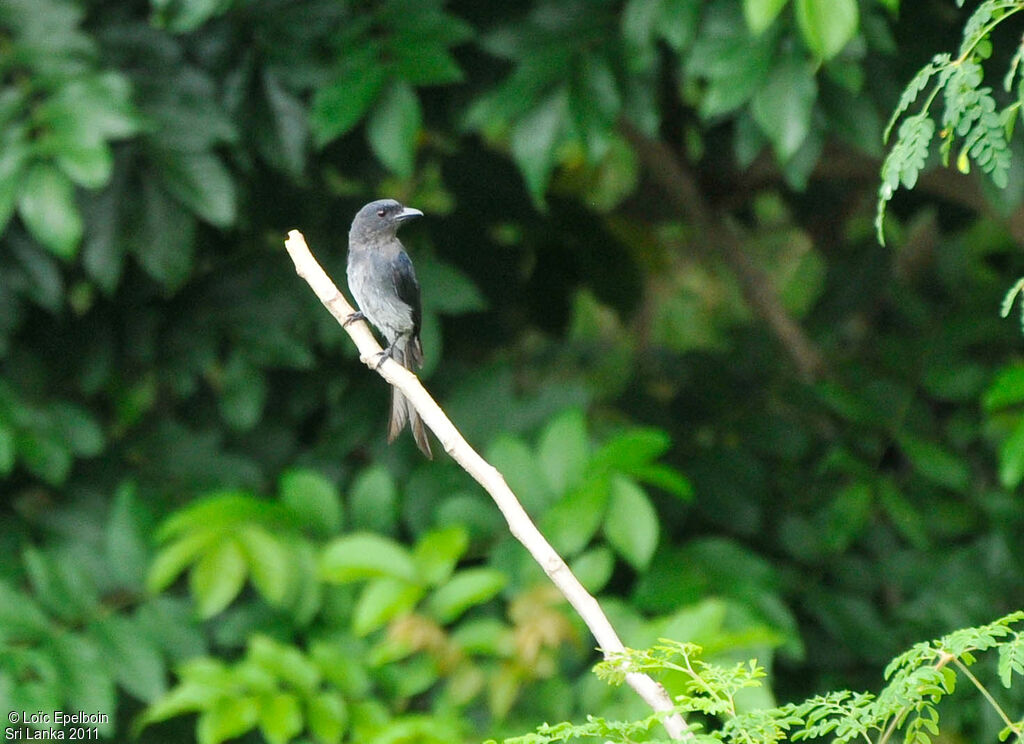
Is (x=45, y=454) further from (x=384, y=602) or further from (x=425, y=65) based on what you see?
(x=425, y=65)

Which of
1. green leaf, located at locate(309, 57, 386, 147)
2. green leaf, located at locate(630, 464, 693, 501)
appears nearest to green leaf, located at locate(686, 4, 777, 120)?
green leaf, located at locate(309, 57, 386, 147)

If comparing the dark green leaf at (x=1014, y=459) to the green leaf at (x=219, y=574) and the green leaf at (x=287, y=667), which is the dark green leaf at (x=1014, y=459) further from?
the green leaf at (x=219, y=574)

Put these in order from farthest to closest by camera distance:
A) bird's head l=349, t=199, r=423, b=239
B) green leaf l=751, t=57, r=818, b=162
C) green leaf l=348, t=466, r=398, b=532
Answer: green leaf l=348, t=466, r=398, b=532 → bird's head l=349, t=199, r=423, b=239 → green leaf l=751, t=57, r=818, b=162

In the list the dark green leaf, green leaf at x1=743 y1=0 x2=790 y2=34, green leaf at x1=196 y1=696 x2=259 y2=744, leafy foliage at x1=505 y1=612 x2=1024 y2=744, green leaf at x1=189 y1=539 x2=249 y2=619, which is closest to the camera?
leafy foliage at x1=505 y1=612 x2=1024 y2=744

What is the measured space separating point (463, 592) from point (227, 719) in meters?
0.69

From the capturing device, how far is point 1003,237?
5020 millimetres

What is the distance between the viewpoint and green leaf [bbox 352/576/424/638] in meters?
3.33

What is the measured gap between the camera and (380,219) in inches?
142

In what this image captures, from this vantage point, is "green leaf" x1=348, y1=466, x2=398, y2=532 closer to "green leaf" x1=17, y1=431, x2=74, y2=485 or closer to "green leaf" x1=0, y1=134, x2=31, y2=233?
"green leaf" x1=17, y1=431, x2=74, y2=485

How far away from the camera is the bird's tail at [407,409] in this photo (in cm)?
304

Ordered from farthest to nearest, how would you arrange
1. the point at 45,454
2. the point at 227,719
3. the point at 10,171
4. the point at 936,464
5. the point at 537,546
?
the point at 936,464 → the point at 45,454 → the point at 227,719 → the point at 10,171 → the point at 537,546

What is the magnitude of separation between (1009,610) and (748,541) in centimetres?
90

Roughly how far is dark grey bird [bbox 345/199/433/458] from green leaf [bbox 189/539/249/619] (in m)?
0.55

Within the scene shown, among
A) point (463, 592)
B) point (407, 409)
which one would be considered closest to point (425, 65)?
point (407, 409)
